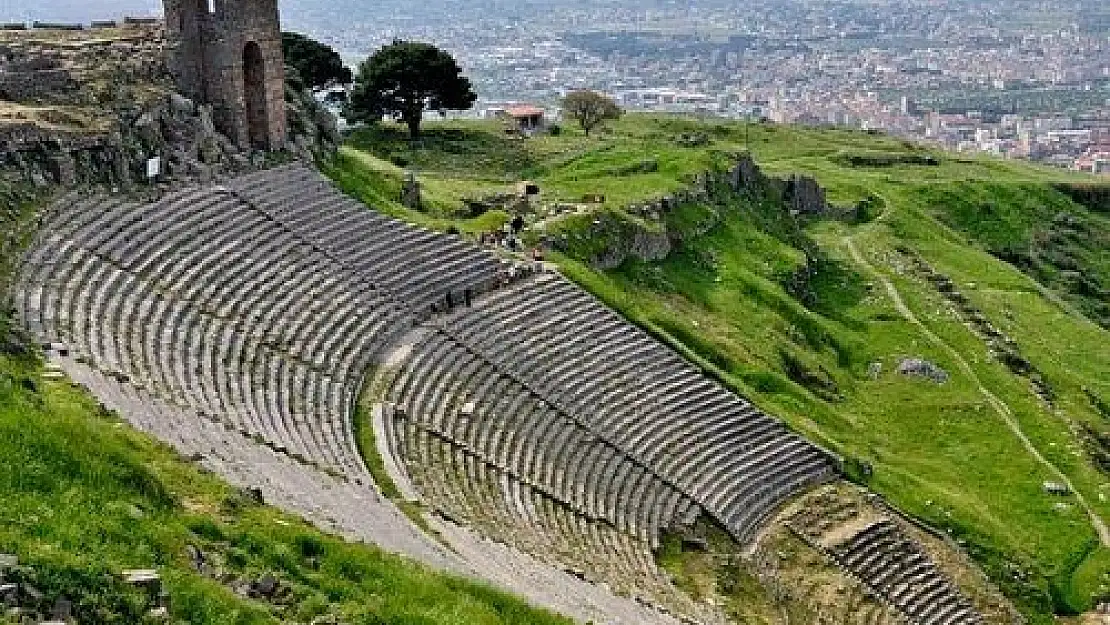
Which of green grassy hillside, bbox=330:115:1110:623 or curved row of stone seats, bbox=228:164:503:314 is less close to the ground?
curved row of stone seats, bbox=228:164:503:314

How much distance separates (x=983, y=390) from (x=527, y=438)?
2232cm

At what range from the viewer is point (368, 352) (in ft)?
104

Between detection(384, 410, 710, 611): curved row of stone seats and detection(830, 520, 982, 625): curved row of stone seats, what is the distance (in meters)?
6.19

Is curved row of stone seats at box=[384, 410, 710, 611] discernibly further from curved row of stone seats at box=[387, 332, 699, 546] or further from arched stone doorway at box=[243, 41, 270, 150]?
arched stone doorway at box=[243, 41, 270, 150]

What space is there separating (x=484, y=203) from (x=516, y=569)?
27493mm

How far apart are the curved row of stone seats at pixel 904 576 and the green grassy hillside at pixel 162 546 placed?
15080 millimetres

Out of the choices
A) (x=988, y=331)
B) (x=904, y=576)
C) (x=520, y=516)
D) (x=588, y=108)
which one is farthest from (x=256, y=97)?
(x=588, y=108)

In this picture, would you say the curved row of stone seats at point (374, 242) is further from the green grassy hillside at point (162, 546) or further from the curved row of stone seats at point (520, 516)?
the green grassy hillside at point (162, 546)

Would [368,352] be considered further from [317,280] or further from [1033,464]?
[1033,464]

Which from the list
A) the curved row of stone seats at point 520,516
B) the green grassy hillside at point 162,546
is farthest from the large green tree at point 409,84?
the green grassy hillside at point 162,546

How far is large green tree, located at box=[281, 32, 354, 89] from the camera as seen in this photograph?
72.1 metres

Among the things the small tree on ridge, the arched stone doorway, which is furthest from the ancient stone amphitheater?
the small tree on ridge

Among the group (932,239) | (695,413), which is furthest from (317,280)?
(932,239)

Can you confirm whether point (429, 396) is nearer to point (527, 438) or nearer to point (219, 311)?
point (527, 438)
